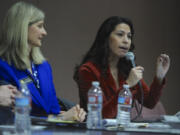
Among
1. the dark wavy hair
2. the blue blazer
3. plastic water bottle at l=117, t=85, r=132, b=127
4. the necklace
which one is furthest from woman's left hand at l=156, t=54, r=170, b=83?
the necklace

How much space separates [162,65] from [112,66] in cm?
39

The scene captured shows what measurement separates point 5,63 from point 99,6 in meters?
2.50

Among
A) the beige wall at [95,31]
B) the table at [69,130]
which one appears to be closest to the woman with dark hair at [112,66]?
the table at [69,130]

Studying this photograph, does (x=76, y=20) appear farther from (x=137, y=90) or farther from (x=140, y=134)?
(x=140, y=134)

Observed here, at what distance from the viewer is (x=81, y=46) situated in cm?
429

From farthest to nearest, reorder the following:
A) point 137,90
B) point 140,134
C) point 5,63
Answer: point 137,90 → point 5,63 → point 140,134

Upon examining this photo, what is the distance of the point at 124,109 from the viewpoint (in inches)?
75.0

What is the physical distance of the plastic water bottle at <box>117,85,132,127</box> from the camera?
1657 mm

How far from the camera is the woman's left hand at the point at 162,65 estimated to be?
2.44 m

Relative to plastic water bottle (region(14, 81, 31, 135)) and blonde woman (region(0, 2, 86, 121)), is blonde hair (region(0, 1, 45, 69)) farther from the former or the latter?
plastic water bottle (region(14, 81, 31, 135))

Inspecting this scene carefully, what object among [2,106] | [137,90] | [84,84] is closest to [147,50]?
[137,90]

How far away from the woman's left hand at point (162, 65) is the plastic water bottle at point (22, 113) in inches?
51.5

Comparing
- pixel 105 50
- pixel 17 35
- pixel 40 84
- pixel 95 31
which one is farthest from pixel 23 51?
pixel 95 31

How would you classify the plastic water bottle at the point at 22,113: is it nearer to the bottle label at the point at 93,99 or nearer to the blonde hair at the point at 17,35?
the bottle label at the point at 93,99
